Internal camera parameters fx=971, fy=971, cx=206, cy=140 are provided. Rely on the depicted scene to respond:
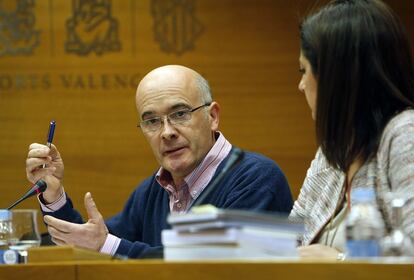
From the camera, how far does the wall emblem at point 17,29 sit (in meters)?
5.29

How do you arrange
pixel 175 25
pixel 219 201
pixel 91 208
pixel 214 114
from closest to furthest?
pixel 91 208 < pixel 219 201 < pixel 214 114 < pixel 175 25

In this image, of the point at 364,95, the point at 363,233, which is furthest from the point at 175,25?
the point at 363,233

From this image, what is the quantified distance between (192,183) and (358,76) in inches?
47.7

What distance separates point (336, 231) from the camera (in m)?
2.56

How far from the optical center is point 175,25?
17.3ft

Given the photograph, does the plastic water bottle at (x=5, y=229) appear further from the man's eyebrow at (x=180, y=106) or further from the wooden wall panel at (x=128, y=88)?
the wooden wall panel at (x=128, y=88)

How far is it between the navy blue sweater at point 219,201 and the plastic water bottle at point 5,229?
1.56ft

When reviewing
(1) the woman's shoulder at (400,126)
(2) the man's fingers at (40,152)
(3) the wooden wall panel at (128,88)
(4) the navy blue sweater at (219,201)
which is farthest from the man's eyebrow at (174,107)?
(3) the wooden wall panel at (128,88)

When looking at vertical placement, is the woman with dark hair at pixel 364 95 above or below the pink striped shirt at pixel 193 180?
above

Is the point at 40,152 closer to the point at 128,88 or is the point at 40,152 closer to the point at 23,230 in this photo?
the point at 23,230

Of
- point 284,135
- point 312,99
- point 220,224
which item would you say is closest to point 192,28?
point 284,135

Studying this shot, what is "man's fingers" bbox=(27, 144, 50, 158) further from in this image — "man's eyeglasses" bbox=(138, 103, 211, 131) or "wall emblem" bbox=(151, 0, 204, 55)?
"wall emblem" bbox=(151, 0, 204, 55)

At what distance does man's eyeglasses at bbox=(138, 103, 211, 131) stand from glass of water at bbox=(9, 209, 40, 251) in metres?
0.90

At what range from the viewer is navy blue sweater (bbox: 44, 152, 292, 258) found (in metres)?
3.29
